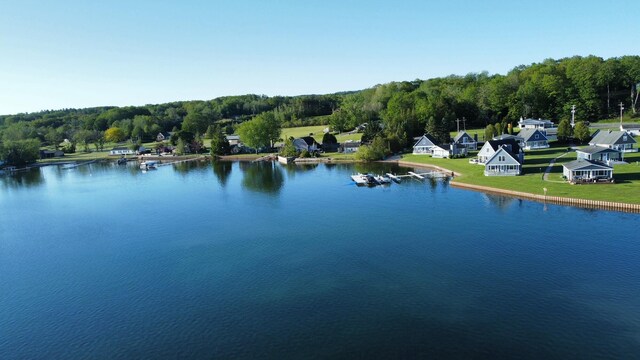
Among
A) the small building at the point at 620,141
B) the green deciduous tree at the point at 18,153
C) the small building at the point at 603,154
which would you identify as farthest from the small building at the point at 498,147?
the green deciduous tree at the point at 18,153

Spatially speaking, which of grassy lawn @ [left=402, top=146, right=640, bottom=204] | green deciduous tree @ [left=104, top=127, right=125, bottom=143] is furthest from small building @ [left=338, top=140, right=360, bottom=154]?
green deciduous tree @ [left=104, top=127, right=125, bottom=143]

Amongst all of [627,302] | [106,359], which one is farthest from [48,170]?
[627,302]

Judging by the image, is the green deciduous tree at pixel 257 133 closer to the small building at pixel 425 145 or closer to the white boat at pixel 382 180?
the small building at pixel 425 145

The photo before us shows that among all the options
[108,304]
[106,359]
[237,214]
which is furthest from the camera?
[237,214]

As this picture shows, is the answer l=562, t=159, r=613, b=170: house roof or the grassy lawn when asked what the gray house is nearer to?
the grassy lawn

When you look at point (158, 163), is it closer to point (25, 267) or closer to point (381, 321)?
point (25, 267)
